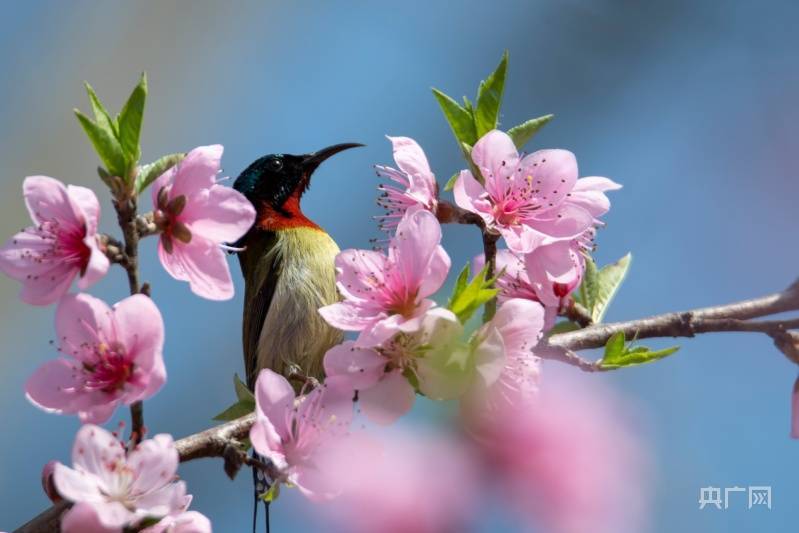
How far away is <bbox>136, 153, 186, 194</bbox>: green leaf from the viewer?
4.79 ft

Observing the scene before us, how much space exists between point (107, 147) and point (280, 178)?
7.42ft

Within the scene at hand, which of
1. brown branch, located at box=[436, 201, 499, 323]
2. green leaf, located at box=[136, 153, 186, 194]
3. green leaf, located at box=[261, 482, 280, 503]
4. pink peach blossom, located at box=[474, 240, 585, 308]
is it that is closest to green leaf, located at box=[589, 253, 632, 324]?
pink peach blossom, located at box=[474, 240, 585, 308]

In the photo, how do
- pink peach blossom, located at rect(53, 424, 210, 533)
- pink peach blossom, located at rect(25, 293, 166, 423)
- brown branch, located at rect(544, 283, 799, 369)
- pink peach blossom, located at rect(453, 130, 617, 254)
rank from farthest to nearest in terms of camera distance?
brown branch, located at rect(544, 283, 799, 369)
pink peach blossom, located at rect(453, 130, 617, 254)
pink peach blossom, located at rect(25, 293, 166, 423)
pink peach blossom, located at rect(53, 424, 210, 533)

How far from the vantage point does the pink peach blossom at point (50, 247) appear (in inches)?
56.2

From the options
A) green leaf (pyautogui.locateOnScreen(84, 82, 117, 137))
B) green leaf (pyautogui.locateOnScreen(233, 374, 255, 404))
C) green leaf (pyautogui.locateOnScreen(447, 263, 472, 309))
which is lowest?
green leaf (pyautogui.locateOnScreen(233, 374, 255, 404))

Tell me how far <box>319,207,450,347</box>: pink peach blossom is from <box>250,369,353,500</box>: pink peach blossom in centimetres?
11

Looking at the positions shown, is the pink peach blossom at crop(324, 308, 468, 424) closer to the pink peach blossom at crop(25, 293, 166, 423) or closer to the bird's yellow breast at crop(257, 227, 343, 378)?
the pink peach blossom at crop(25, 293, 166, 423)

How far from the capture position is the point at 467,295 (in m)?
1.44

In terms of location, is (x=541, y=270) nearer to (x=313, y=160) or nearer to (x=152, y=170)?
(x=152, y=170)

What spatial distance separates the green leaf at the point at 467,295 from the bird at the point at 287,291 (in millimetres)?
1479

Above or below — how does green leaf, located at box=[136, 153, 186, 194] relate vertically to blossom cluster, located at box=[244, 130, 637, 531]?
above

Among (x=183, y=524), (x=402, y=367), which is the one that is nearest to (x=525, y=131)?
(x=402, y=367)

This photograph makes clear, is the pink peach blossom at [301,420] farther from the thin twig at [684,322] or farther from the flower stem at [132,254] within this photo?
the thin twig at [684,322]

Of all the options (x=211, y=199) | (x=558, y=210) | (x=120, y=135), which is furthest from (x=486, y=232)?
(x=120, y=135)
